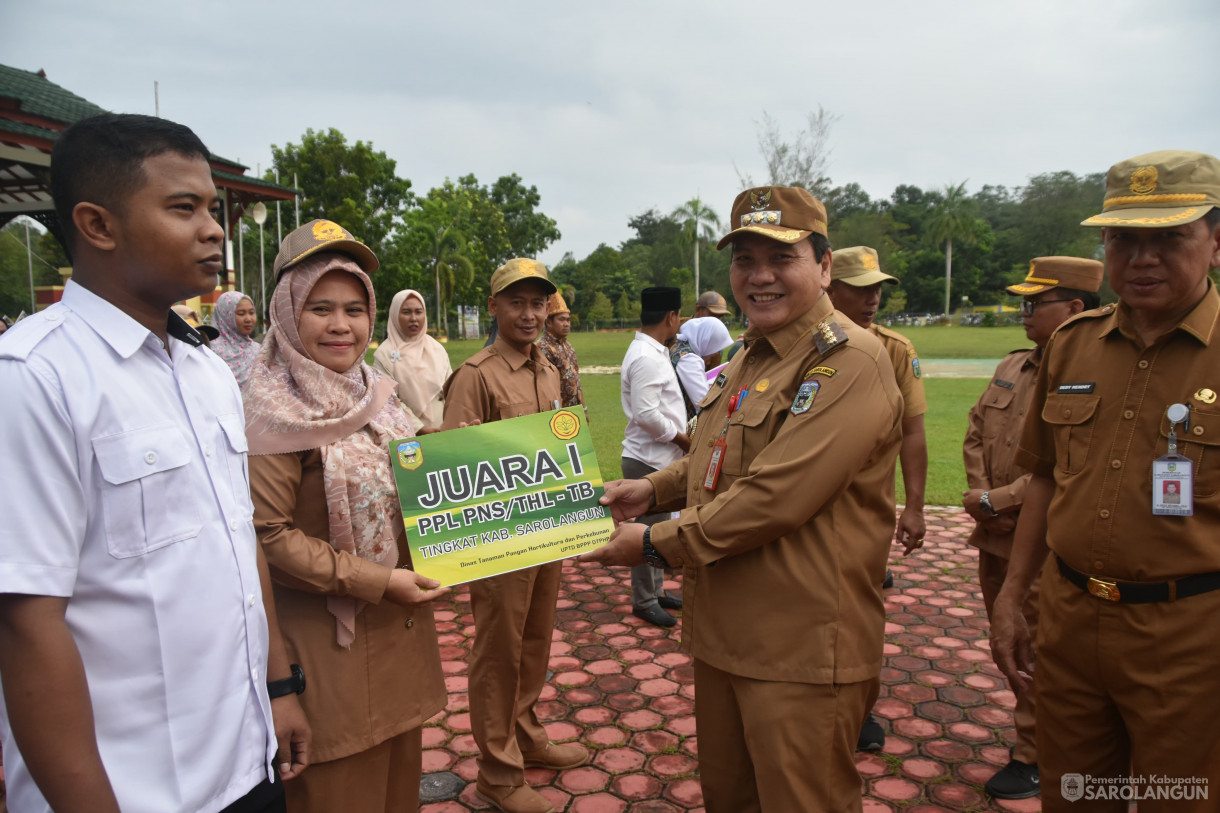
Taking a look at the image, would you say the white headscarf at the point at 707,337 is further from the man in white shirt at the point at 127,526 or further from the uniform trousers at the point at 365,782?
the man in white shirt at the point at 127,526

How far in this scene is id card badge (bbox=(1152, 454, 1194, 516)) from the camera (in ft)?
6.80

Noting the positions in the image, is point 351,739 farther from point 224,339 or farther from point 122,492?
point 224,339

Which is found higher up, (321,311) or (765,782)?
(321,311)

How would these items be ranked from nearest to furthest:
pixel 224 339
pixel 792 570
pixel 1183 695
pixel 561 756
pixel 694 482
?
pixel 1183 695 < pixel 792 570 < pixel 694 482 < pixel 561 756 < pixel 224 339

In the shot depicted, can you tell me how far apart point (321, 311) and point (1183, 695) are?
2763 mm

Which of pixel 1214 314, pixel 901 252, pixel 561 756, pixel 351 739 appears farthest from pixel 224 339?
pixel 901 252

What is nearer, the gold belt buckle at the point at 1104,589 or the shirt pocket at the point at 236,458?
the shirt pocket at the point at 236,458

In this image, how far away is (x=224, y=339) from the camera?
649 cm

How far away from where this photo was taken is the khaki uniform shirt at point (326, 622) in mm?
2059

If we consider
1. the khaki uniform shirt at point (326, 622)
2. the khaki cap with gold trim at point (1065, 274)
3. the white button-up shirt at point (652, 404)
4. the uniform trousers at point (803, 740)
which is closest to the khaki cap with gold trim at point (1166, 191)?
the khaki cap with gold trim at point (1065, 274)

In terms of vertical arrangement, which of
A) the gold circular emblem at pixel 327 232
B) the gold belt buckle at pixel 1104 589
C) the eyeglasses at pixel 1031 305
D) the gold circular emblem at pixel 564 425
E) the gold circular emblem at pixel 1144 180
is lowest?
the gold belt buckle at pixel 1104 589

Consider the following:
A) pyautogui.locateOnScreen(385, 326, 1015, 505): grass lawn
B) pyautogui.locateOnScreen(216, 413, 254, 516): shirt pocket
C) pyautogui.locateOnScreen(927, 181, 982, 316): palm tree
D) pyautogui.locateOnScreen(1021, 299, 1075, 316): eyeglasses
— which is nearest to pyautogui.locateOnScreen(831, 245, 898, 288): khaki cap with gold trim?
pyautogui.locateOnScreen(1021, 299, 1075, 316): eyeglasses

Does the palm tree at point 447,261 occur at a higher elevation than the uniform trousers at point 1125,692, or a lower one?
higher

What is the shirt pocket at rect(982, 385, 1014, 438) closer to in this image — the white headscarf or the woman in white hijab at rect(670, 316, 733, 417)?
the woman in white hijab at rect(670, 316, 733, 417)
